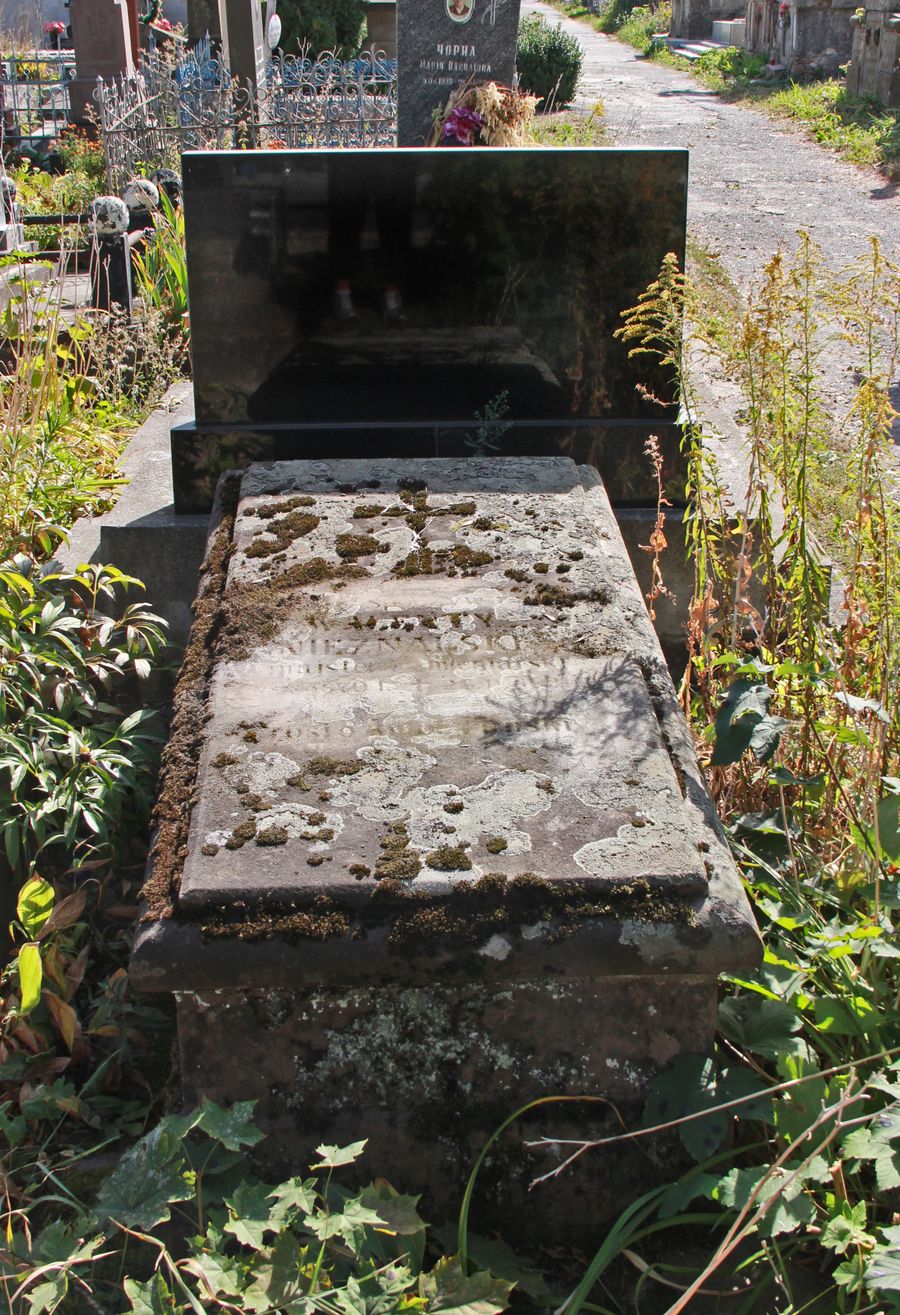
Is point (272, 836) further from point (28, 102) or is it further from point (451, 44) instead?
point (28, 102)

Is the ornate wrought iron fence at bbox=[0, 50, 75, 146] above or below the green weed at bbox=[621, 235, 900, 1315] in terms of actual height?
above

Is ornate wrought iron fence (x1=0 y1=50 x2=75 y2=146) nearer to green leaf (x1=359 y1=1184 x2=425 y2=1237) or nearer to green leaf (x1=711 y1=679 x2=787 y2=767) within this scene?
green leaf (x1=711 y1=679 x2=787 y2=767)

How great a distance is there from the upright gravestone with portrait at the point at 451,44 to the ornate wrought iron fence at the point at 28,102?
8396 mm

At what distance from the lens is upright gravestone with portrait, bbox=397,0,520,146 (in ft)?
19.7

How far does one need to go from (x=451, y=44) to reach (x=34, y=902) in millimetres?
5085

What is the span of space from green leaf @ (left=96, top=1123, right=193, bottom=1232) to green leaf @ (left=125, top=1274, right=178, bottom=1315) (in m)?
0.07

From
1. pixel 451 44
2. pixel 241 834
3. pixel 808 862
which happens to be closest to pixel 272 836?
pixel 241 834

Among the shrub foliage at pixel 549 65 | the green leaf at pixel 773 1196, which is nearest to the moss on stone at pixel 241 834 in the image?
the green leaf at pixel 773 1196

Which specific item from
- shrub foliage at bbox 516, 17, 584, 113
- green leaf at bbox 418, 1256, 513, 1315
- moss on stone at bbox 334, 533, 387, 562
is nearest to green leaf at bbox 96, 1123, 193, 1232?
green leaf at bbox 418, 1256, 513, 1315

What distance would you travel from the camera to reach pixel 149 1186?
1.72m

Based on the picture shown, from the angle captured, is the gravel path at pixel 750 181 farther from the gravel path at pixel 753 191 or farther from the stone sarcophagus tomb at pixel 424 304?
the stone sarcophagus tomb at pixel 424 304

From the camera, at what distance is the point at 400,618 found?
8.56 feet

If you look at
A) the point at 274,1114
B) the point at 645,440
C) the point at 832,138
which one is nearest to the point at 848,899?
the point at 274,1114

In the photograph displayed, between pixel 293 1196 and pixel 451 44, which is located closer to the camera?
pixel 293 1196
